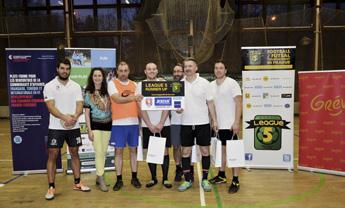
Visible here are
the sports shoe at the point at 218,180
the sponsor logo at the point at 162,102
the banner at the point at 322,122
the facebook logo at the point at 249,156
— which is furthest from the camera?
the facebook logo at the point at 249,156

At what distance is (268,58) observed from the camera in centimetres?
524

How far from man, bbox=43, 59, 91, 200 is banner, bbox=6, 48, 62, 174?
49.7 inches

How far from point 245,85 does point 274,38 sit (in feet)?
25.3

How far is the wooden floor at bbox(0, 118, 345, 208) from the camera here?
3961 millimetres

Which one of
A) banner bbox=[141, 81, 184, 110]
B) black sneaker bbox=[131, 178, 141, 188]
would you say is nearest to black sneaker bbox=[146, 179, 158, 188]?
black sneaker bbox=[131, 178, 141, 188]

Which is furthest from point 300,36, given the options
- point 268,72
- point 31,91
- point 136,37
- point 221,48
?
point 31,91

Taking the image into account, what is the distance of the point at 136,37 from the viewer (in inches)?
451

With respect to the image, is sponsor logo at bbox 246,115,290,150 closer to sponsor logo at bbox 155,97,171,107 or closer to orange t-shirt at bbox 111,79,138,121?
sponsor logo at bbox 155,97,171,107

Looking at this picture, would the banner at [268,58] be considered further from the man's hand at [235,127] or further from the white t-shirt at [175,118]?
the white t-shirt at [175,118]

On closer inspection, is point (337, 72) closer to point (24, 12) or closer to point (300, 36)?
point (300, 36)

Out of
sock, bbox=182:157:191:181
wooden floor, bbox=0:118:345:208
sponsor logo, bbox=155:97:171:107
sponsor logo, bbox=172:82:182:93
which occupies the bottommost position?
wooden floor, bbox=0:118:345:208

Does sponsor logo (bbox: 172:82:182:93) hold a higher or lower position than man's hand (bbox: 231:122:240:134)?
higher

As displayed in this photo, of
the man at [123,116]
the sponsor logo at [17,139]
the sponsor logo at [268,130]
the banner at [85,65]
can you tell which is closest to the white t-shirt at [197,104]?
the man at [123,116]

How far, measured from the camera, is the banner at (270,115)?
5.26m
